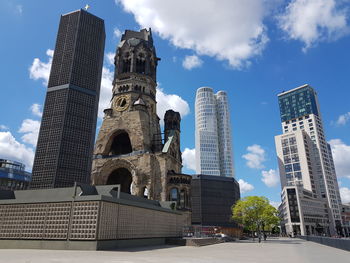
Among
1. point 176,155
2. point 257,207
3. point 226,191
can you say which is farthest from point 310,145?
point 176,155

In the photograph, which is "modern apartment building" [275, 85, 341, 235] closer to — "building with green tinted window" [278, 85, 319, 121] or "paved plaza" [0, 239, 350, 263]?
"building with green tinted window" [278, 85, 319, 121]

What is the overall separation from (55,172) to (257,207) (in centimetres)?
6098

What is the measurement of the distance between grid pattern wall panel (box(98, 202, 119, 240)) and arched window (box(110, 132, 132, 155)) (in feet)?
114

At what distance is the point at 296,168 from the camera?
132125 mm

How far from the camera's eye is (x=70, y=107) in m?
88.6

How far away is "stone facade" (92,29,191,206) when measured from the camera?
4812 cm

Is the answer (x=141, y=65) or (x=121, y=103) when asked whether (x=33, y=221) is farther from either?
(x=141, y=65)

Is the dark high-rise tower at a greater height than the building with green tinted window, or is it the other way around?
the building with green tinted window

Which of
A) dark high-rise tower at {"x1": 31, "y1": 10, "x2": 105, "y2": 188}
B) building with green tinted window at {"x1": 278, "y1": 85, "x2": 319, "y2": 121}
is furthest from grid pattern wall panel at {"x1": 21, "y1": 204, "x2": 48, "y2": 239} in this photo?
building with green tinted window at {"x1": 278, "y1": 85, "x2": 319, "y2": 121}

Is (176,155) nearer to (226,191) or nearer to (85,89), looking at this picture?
(85,89)

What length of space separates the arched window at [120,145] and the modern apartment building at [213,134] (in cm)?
11874

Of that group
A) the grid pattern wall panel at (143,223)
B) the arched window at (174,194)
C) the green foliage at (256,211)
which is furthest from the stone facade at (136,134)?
the green foliage at (256,211)

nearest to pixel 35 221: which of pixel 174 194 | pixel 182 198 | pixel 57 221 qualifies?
pixel 57 221

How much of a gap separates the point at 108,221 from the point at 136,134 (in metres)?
30.3
